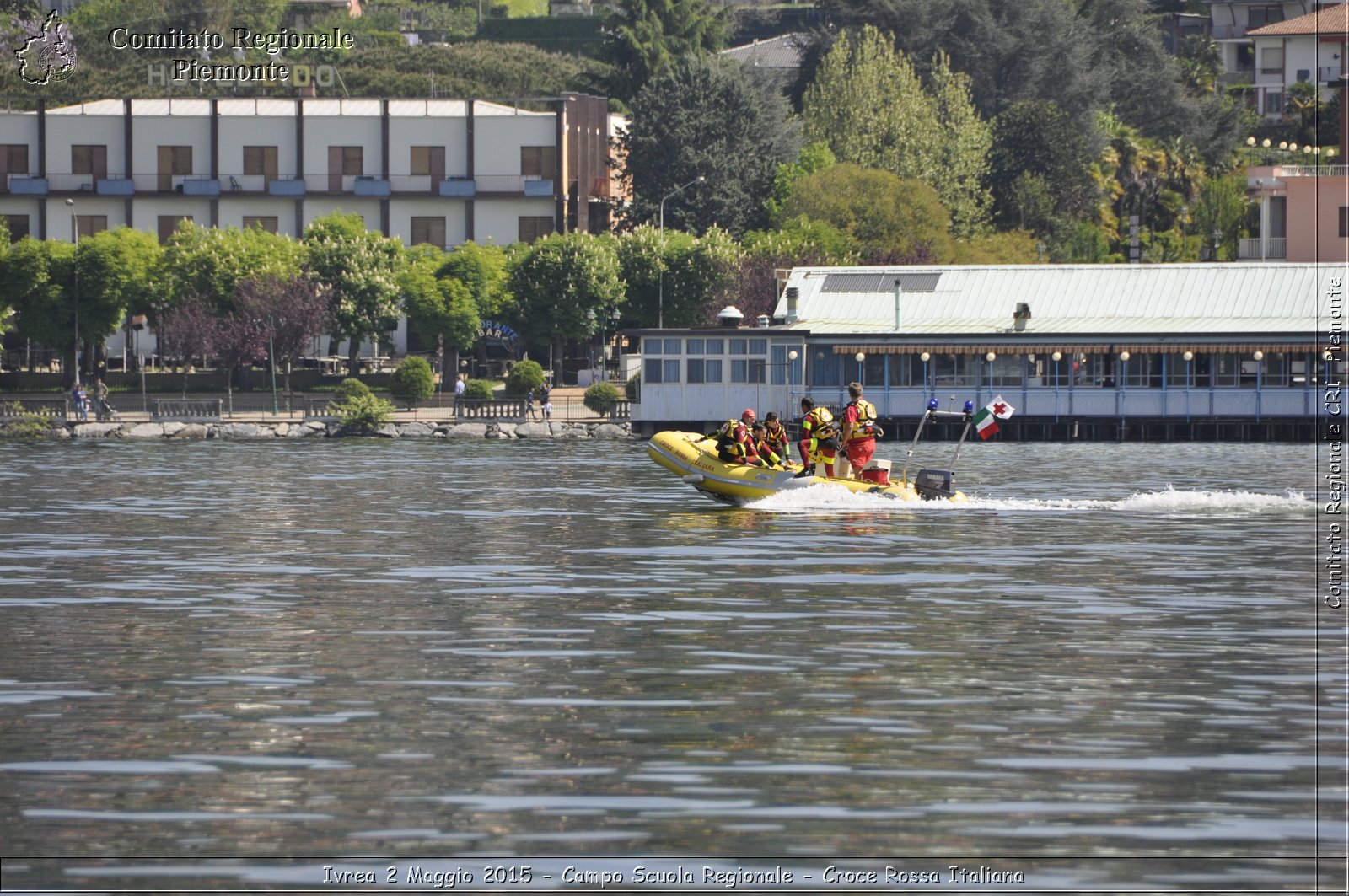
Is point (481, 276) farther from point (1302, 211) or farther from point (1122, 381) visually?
point (1302, 211)

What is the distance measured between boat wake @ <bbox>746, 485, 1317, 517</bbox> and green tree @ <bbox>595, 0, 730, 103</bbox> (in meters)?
88.3

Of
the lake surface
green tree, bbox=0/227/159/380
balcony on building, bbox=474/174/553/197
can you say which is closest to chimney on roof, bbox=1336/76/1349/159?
balcony on building, bbox=474/174/553/197

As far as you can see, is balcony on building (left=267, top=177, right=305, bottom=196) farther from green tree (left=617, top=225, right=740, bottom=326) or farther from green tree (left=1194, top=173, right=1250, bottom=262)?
green tree (left=1194, top=173, right=1250, bottom=262)

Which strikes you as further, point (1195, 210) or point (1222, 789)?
point (1195, 210)

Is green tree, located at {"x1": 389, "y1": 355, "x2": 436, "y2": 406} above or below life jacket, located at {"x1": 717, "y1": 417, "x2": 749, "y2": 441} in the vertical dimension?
above

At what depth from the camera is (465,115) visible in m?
107

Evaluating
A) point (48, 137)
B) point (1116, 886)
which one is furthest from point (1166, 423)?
point (48, 137)

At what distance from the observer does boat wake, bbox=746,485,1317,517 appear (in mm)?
38344

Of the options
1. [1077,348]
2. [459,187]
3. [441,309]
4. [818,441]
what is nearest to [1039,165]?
[459,187]

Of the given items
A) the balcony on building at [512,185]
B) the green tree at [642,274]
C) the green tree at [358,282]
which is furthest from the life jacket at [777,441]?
the balcony on building at [512,185]

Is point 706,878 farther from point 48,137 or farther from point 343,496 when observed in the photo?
point 48,137

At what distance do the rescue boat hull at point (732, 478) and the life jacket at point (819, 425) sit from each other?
0.82 metres

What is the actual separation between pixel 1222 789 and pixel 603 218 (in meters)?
103

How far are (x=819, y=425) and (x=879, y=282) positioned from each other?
35677 mm
